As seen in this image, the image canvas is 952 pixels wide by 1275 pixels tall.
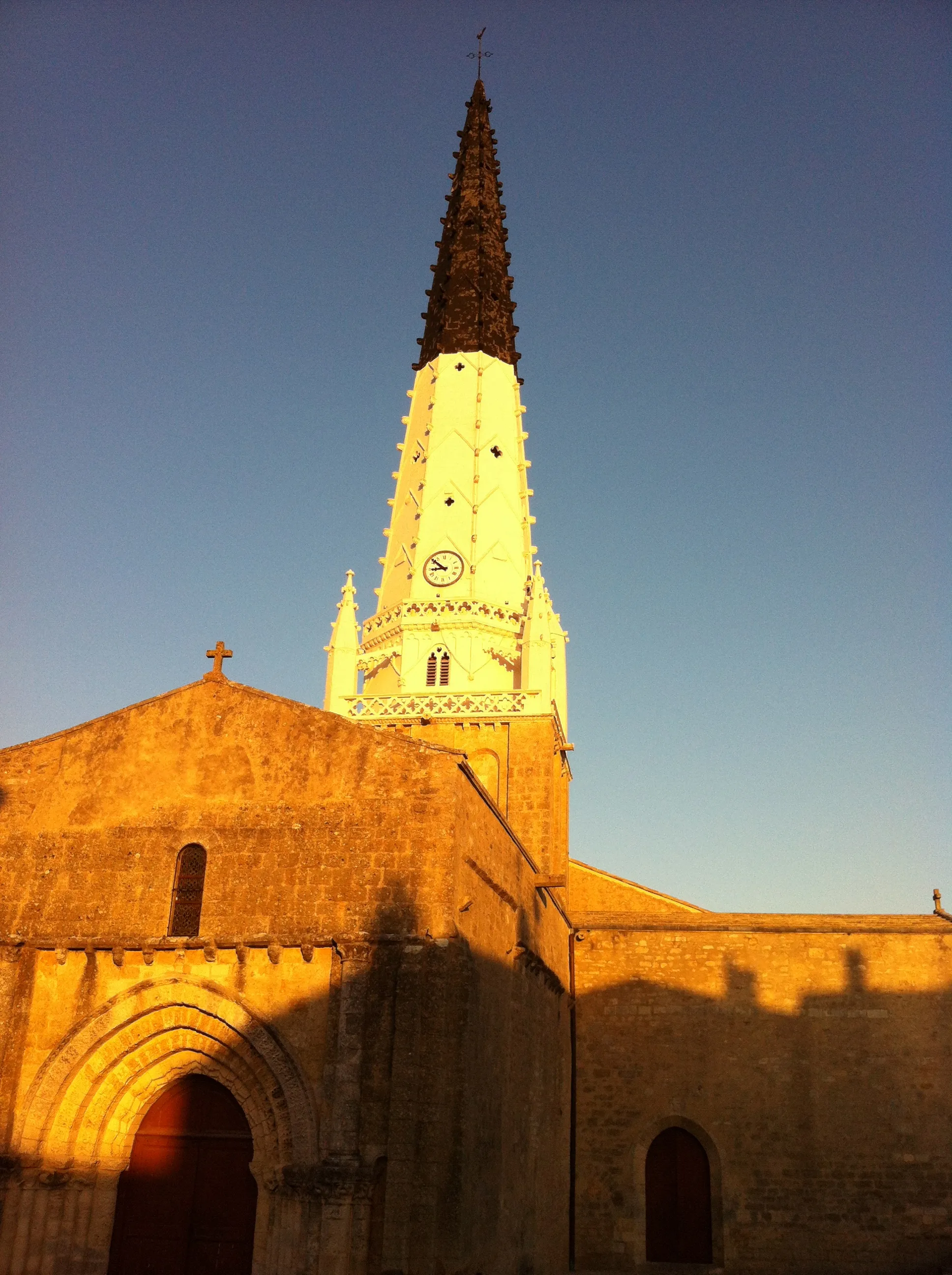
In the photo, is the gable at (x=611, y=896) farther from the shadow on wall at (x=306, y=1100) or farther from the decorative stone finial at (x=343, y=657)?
the shadow on wall at (x=306, y=1100)

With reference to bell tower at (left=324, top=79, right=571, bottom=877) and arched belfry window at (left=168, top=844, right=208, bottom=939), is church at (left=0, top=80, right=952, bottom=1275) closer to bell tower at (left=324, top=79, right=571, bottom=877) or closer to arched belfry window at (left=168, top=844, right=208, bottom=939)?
arched belfry window at (left=168, top=844, right=208, bottom=939)

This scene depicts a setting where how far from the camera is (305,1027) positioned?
14.2 m

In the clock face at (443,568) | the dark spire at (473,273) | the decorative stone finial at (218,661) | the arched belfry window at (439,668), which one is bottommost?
the decorative stone finial at (218,661)

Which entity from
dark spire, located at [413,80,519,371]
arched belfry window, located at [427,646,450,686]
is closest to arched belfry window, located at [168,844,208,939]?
arched belfry window, located at [427,646,450,686]

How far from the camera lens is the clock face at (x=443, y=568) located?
29359 mm

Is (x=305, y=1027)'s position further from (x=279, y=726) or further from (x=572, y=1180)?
(x=572, y=1180)

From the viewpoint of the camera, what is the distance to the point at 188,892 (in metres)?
15.4

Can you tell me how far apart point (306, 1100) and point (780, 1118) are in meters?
11.9

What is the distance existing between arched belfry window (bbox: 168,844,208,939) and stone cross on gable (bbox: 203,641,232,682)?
2.40m

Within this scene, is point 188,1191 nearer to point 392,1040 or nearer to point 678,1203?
point 392,1040

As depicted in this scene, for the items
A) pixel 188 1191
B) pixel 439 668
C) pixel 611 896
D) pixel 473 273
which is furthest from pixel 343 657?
pixel 188 1191

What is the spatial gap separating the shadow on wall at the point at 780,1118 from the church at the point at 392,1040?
0.16 feet

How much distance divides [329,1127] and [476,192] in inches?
1146

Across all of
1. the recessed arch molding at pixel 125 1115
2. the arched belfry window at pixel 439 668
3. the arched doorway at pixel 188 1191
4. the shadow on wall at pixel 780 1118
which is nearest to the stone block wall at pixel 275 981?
the recessed arch molding at pixel 125 1115
